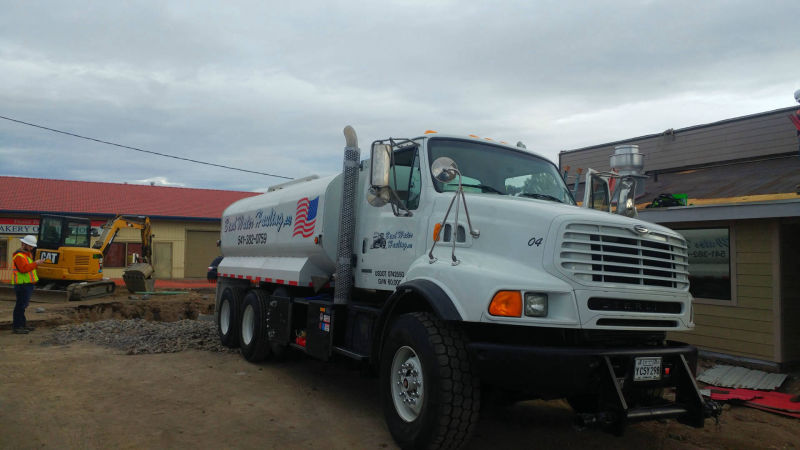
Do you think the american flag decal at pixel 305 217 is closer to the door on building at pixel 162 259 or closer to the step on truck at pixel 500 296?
the step on truck at pixel 500 296

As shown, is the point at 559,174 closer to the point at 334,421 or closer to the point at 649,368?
the point at 649,368

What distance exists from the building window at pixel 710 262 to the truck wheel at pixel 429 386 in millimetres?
5834

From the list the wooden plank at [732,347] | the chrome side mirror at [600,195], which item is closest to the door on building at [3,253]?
the wooden plank at [732,347]

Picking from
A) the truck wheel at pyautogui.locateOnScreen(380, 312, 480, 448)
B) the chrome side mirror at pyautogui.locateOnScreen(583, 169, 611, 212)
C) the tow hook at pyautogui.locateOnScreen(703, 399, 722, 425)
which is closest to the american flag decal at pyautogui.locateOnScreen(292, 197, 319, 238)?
the truck wheel at pyautogui.locateOnScreen(380, 312, 480, 448)

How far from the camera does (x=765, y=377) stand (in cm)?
768

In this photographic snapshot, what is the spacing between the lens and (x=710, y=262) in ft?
29.3

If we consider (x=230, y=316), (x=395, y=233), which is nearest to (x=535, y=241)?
(x=395, y=233)

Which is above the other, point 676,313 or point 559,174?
point 559,174

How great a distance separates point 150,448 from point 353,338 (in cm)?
213

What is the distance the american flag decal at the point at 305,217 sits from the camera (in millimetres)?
7160

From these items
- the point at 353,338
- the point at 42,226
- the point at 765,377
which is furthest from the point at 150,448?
the point at 42,226

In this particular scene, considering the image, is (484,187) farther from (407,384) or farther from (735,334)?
(735,334)

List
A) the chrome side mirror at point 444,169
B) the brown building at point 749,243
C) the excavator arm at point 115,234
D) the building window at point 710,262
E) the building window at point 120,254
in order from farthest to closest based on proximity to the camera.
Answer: the building window at point 120,254 < the excavator arm at point 115,234 < the building window at point 710,262 < the brown building at point 749,243 < the chrome side mirror at point 444,169

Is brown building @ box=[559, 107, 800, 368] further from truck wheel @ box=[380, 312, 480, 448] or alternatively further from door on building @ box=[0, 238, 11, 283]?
door on building @ box=[0, 238, 11, 283]
